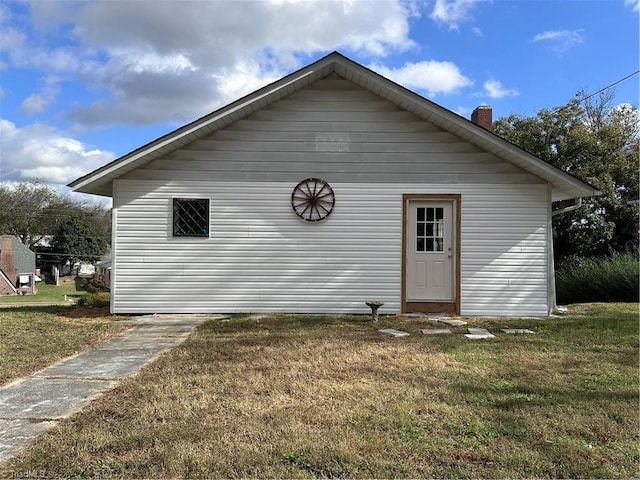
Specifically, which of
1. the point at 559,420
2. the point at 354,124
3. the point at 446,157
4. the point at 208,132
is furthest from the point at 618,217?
the point at 559,420

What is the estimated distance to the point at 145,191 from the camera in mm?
8453

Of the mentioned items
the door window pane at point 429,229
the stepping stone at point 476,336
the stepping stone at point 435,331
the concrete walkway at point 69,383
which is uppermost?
the door window pane at point 429,229

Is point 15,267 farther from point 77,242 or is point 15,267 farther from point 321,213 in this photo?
point 321,213

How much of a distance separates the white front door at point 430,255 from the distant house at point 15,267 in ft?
162

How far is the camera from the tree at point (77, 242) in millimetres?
54875

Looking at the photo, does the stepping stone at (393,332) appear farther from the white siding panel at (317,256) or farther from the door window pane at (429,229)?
the door window pane at (429,229)

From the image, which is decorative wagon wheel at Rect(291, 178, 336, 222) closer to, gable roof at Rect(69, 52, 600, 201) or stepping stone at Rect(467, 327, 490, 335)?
gable roof at Rect(69, 52, 600, 201)

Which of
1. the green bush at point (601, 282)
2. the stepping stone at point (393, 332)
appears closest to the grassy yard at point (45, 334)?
the stepping stone at point (393, 332)

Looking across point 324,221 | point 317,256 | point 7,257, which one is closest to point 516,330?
point 317,256

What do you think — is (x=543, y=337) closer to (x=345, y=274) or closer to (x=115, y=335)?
(x=345, y=274)

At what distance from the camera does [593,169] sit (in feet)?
57.7

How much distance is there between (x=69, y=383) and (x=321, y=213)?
197 inches

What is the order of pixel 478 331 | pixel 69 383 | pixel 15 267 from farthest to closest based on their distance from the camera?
1. pixel 15 267
2. pixel 478 331
3. pixel 69 383

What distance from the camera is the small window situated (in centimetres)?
856
